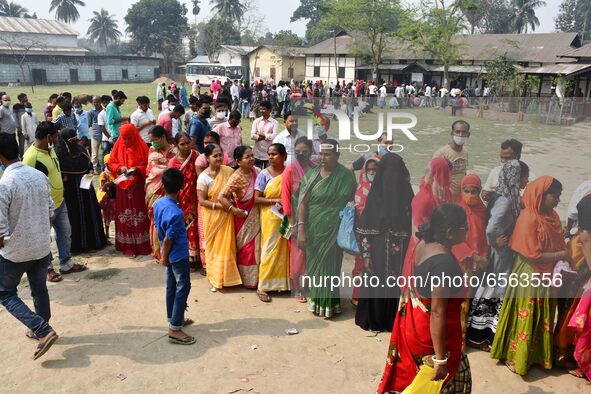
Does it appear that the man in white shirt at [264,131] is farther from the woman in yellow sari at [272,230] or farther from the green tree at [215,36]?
the green tree at [215,36]

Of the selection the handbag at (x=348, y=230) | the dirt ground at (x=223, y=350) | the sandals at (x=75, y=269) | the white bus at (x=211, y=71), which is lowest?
the dirt ground at (x=223, y=350)

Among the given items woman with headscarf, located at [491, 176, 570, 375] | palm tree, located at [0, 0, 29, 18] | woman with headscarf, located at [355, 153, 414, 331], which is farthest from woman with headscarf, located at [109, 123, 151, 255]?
palm tree, located at [0, 0, 29, 18]

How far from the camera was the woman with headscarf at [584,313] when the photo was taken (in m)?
3.09

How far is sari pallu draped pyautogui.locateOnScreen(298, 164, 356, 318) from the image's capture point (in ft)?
13.0

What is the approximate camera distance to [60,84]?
4025 cm

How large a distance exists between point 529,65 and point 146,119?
83.7ft

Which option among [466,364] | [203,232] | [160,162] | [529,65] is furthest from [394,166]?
[529,65]

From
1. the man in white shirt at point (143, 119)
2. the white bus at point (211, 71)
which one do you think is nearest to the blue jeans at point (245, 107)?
the man in white shirt at point (143, 119)

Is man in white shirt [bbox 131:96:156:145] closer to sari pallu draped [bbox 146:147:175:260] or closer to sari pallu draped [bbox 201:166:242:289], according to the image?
sari pallu draped [bbox 146:147:175:260]

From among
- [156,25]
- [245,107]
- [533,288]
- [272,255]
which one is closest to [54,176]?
[272,255]

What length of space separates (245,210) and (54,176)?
6.03 feet

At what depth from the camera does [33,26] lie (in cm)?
5131

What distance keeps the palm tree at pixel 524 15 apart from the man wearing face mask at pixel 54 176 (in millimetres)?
57681

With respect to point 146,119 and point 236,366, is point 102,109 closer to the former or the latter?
point 146,119
